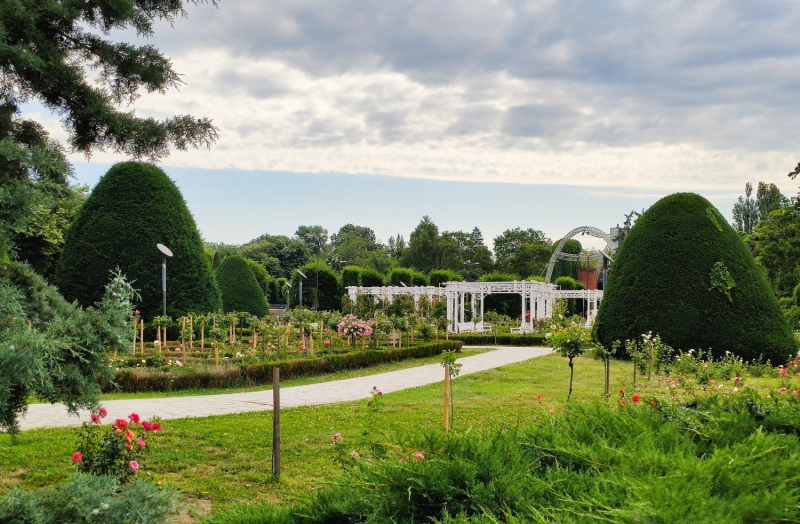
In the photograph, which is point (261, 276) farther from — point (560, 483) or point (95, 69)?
point (560, 483)

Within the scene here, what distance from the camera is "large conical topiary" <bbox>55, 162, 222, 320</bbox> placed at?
40.9ft

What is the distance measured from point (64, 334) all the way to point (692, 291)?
39.7 feet

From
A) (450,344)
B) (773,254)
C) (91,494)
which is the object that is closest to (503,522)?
(91,494)

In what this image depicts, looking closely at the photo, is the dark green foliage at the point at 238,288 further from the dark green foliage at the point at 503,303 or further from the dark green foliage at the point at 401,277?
the dark green foliage at the point at 503,303

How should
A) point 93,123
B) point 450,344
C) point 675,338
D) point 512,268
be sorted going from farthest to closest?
1. point 512,268
2. point 450,344
3. point 675,338
4. point 93,123

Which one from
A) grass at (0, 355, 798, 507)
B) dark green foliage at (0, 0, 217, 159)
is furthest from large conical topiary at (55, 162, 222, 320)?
dark green foliage at (0, 0, 217, 159)

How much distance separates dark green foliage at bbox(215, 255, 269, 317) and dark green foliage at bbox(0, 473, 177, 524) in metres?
16.9

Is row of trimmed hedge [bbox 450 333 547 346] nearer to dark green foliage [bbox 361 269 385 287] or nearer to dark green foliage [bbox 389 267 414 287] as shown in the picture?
dark green foliage [bbox 389 267 414 287]

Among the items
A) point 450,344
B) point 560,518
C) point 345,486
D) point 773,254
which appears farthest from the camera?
point 773,254

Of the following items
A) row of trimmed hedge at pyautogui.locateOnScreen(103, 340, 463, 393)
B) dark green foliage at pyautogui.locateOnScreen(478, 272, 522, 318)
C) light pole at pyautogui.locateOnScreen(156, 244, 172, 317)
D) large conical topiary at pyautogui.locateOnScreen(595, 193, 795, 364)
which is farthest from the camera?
dark green foliage at pyautogui.locateOnScreen(478, 272, 522, 318)

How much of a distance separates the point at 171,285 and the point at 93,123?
9297 millimetres

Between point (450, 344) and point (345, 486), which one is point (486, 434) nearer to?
point (345, 486)

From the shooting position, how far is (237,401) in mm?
8188

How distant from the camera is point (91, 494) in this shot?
7.21ft
